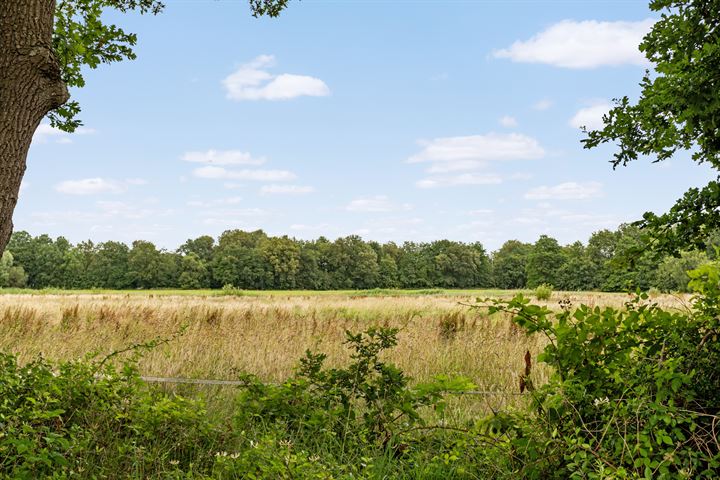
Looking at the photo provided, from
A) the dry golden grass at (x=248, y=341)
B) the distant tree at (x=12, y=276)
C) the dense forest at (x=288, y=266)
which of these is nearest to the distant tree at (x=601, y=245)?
the dense forest at (x=288, y=266)

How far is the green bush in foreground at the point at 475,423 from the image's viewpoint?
2.97 m

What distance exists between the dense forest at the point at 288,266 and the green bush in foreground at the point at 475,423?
73.1 meters

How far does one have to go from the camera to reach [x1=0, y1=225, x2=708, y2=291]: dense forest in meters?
83.6

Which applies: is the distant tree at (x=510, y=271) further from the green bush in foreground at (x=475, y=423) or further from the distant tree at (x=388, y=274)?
the green bush in foreground at (x=475, y=423)

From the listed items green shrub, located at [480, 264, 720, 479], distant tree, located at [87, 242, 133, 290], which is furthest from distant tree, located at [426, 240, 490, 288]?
green shrub, located at [480, 264, 720, 479]

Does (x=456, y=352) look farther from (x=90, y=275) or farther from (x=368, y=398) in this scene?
(x=90, y=275)

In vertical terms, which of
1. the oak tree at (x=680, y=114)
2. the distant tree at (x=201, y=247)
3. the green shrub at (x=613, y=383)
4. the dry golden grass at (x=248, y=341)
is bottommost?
the dry golden grass at (x=248, y=341)

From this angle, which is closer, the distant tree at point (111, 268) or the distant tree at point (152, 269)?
the distant tree at point (152, 269)

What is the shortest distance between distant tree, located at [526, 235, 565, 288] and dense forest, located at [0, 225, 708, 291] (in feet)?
0.57

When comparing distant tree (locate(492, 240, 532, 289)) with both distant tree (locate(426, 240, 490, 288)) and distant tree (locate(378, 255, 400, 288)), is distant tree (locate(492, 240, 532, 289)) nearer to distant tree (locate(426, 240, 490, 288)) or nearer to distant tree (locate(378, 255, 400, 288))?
distant tree (locate(426, 240, 490, 288))

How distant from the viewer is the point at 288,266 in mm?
90625

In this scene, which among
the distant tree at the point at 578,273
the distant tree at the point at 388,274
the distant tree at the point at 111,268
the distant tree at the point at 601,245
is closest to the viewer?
the distant tree at the point at 111,268

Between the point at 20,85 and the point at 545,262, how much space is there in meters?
98.8

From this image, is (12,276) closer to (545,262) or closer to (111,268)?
(111,268)
